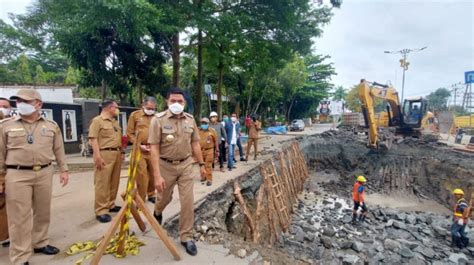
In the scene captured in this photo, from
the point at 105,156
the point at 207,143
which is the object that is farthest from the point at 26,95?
the point at 207,143

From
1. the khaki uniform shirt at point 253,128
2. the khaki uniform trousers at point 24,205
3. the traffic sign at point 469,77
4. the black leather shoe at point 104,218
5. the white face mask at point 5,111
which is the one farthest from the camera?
the traffic sign at point 469,77

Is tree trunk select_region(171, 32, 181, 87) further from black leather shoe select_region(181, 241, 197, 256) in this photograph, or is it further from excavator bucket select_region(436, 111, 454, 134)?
excavator bucket select_region(436, 111, 454, 134)

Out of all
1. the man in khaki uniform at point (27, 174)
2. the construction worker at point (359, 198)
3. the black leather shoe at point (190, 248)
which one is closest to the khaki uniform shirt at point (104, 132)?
the man in khaki uniform at point (27, 174)

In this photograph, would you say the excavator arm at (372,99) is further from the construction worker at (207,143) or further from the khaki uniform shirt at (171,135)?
the khaki uniform shirt at (171,135)

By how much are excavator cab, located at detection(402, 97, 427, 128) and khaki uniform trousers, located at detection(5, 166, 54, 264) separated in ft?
55.3

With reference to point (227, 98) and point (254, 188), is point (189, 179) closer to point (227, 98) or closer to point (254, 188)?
point (254, 188)

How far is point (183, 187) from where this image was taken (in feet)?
10.7

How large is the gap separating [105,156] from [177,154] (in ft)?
4.94

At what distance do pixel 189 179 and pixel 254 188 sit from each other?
4636mm

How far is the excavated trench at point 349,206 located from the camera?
5.37 metres

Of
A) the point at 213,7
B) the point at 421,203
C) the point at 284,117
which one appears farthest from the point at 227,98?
the point at 421,203

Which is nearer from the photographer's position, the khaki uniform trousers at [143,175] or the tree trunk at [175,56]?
the khaki uniform trousers at [143,175]

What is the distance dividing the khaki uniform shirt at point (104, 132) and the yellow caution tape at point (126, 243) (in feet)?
4.22

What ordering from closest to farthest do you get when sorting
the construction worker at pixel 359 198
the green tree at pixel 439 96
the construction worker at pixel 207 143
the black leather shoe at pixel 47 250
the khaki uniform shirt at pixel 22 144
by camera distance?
1. the khaki uniform shirt at pixel 22 144
2. the black leather shoe at pixel 47 250
3. the construction worker at pixel 207 143
4. the construction worker at pixel 359 198
5. the green tree at pixel 439 96
